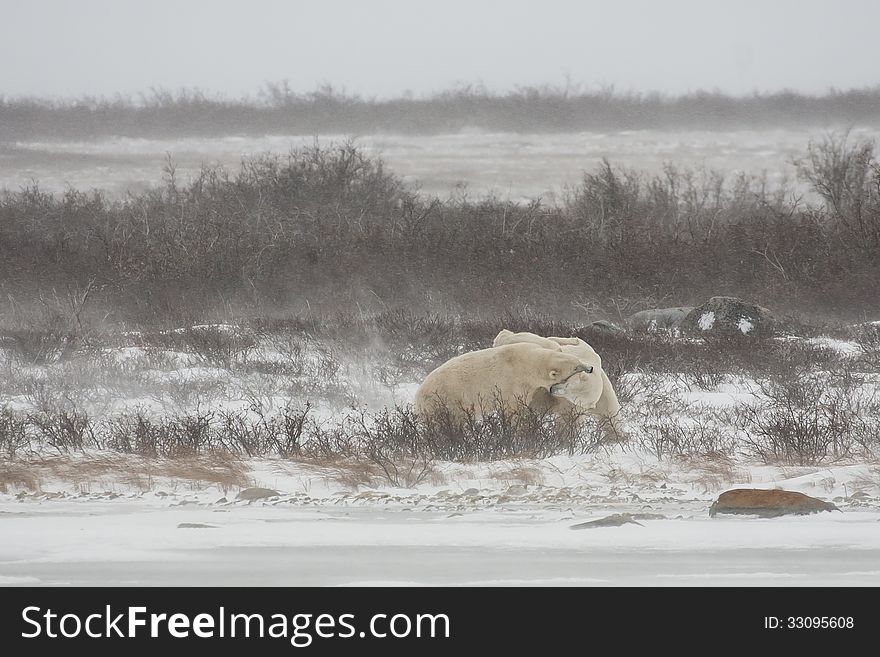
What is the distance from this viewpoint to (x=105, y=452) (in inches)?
244

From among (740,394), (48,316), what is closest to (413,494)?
(740,394)

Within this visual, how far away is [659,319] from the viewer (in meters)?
15.1

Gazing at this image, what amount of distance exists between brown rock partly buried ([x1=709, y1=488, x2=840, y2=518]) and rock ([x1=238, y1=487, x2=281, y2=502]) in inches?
91.2

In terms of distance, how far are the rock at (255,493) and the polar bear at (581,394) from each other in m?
2.02

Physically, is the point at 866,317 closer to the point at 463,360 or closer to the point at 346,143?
the point at 463,360

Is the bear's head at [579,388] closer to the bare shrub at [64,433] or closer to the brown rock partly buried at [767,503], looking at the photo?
the brown rock partly buried at [767,503]

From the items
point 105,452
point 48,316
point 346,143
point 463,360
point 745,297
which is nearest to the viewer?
point 105,452

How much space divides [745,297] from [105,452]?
15.4 m

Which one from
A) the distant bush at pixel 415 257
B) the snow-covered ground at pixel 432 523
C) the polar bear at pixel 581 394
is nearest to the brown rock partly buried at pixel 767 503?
the snow-covered ground at pixel 432 523

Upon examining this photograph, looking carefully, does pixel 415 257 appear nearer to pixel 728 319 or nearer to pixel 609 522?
pixel 728 319

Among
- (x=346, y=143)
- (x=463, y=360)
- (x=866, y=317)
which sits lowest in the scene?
(x=866, y=317)

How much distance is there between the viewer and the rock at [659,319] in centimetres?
1466

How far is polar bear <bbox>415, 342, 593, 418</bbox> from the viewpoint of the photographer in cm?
622

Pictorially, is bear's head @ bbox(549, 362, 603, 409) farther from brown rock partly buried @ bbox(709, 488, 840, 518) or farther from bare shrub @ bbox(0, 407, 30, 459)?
bare shrub @ bbox(0, 407, 30, 459)
